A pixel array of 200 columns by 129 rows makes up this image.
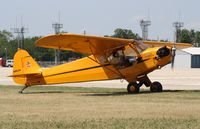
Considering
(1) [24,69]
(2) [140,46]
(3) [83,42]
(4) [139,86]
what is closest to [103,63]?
(3) [83,42]

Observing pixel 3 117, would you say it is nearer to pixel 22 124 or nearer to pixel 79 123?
pixel 22 124

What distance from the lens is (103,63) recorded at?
22.0m

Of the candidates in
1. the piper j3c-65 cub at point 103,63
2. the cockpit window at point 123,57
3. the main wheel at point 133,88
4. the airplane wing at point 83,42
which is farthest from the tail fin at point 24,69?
the main wheel at point 133,88

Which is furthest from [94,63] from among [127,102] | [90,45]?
[127,102]

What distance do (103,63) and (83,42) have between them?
4.66 ft

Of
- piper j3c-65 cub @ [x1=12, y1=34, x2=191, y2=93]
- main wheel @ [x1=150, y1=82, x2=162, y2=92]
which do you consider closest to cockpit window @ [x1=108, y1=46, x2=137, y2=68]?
piper j3c-65 cub @ [x1=12, y1=34, x2=191, y2=93]

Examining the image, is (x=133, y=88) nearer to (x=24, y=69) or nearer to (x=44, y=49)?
(x=24, y=69)

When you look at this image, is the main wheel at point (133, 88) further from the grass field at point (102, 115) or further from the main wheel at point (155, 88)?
the grass field at point (102, 115)

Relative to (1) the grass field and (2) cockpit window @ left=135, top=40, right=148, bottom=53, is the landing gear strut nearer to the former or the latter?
(2) cockpit window @ left=135, top=40, right=148, bottom=53

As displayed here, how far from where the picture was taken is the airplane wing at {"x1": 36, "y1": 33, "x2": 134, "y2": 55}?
19797 mm

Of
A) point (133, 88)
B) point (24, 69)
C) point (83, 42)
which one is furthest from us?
point (24, 69)

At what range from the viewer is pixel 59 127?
33.6 ft

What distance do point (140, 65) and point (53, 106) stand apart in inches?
280

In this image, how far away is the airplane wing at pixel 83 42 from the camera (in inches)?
779
